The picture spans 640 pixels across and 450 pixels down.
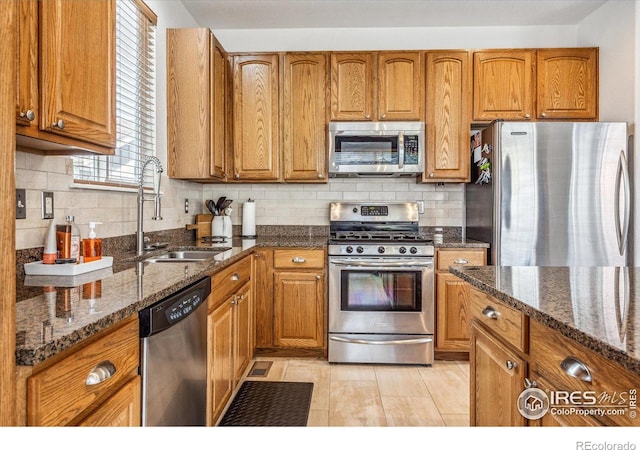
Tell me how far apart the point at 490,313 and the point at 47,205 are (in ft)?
5.91

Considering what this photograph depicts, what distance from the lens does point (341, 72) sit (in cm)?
341

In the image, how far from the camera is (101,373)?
1.02 metres

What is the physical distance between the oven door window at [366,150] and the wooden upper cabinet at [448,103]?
1.00 feet

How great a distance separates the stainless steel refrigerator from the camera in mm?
2971

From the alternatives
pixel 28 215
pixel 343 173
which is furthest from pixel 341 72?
pixel 28 215

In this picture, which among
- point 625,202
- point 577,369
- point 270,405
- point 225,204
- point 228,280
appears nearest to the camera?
point 577,369

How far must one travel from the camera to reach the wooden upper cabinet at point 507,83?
11.1ft

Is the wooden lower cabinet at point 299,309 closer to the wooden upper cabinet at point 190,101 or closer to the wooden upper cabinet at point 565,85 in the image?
the wooden upper cabinet at point 190,101

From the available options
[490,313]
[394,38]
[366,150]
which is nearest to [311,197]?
[366,150]

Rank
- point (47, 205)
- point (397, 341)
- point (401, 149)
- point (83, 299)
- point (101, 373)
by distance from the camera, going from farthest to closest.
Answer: point (401, 149) < point (397, 341) < point (47, 205) < point (83, 299) < point (101, 373)

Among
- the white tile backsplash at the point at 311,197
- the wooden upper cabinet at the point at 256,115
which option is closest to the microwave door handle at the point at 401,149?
the white tile backsplash at the point at 311,197

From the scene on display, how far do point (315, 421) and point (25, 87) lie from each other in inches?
78.3

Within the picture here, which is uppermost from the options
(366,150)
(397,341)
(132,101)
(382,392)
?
(132,101)

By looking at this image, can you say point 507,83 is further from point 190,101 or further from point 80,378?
point 80,378
